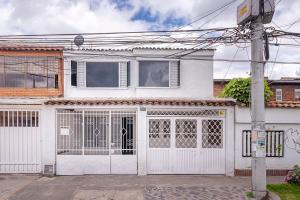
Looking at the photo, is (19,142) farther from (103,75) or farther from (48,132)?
(103,75)

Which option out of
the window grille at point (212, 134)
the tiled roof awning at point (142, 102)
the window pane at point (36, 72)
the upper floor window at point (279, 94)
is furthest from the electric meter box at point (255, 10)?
the upper floor window at point (279, 94)

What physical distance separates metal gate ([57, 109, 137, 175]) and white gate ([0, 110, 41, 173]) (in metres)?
0.90

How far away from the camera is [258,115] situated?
9312 mm

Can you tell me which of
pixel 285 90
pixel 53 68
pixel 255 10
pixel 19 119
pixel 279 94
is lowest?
pixel 19 119

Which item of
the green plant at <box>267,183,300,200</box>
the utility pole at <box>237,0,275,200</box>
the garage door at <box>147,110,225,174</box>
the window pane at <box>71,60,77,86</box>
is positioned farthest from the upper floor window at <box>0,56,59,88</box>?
the green plant at <box>267,183,300,200</box>

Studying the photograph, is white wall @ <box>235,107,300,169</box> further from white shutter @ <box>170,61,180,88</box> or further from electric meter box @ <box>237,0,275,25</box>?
white shutter @ <box>170,61,180,88</box>

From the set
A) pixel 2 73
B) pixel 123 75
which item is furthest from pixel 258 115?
pixel 2 73

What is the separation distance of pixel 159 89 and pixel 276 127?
22.5ft

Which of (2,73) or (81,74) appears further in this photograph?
(81,74)

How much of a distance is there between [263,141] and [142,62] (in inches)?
386

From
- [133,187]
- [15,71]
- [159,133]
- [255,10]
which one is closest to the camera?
[255,10]

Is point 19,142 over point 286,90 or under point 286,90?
under

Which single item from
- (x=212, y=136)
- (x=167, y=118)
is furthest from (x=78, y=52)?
(x=212, y=136)

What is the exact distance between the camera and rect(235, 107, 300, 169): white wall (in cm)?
1243
